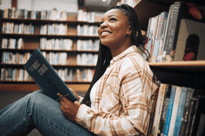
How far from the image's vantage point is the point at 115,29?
859 millimetres

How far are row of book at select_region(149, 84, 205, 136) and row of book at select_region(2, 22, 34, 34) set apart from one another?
143 inches

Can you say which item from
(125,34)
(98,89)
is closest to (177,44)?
(125,34)

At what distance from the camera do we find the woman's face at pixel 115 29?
86 cm

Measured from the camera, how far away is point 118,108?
0.66 metres

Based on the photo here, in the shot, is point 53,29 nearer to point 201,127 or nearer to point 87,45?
point 87,45

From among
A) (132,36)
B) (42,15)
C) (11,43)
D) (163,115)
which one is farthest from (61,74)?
(163,115)

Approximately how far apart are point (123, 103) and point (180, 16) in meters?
0.50

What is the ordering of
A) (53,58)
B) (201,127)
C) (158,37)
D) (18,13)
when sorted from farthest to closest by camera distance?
(53,58) → (18,13) → (158,37) → (201,127)

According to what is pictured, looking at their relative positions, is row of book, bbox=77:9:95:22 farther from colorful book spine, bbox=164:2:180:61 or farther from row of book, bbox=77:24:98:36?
colorful book spine, bbox=164:2:180:61

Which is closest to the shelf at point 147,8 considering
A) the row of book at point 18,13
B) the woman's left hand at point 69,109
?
the woman's left hand at point 69,109

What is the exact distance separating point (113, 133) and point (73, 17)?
362 centimetres

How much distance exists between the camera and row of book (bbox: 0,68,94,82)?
328 cm

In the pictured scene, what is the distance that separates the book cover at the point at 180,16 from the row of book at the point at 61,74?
2.97m

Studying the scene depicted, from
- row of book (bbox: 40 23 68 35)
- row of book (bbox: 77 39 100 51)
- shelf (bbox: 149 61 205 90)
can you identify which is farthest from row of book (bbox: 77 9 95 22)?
shelf (bbox: 149 61 205 90)
